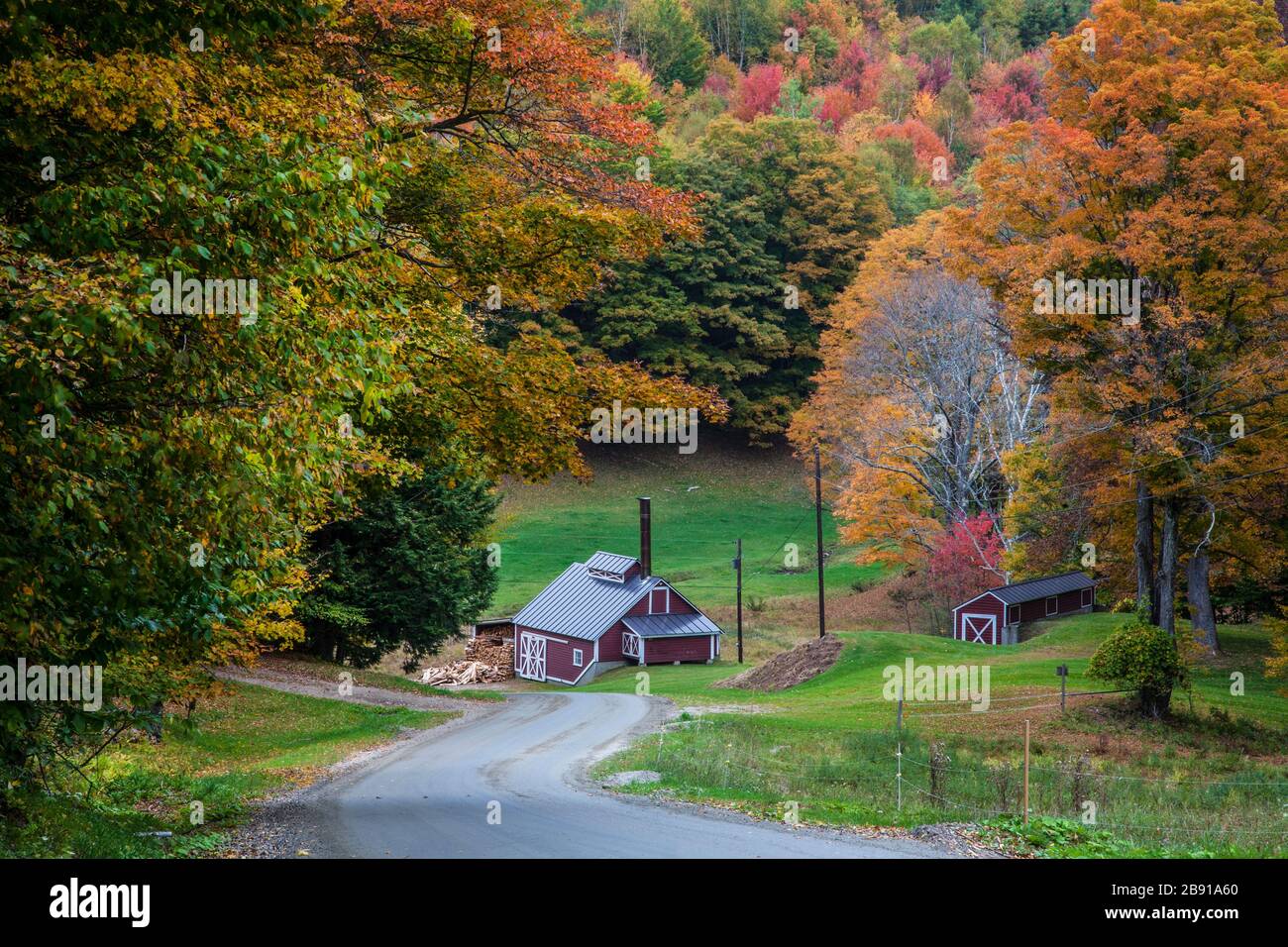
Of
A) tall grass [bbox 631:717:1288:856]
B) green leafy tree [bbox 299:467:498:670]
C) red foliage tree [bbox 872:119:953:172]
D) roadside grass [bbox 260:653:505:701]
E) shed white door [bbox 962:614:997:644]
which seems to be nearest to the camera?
tall grass [bbox 631:717:1288:856]

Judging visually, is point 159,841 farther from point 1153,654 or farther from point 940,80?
point 940,80

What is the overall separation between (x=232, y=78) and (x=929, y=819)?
10.7 meters

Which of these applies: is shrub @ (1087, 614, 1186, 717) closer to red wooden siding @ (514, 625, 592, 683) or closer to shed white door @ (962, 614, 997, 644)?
shed white door @ (962, 614, 997, 644)

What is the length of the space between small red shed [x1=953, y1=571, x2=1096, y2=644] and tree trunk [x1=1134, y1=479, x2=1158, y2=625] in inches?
852

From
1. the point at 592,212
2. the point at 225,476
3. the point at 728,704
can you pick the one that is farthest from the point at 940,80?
the point at 225,476

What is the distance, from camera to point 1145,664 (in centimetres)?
2558

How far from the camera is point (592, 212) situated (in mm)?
15344

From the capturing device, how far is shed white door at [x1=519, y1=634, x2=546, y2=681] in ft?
164

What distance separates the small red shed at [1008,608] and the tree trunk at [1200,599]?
44.5 ft

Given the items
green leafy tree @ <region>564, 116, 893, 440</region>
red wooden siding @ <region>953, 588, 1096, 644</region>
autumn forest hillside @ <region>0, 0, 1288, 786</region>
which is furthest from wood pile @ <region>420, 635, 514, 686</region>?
green leafy tree @ <region>564, 116, 893, 440</region>

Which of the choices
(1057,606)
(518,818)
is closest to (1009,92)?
(1057,606)

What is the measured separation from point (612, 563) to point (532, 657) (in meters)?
5.40

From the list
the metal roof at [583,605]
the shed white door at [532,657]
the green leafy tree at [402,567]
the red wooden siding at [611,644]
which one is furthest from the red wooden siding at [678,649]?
the green leafy tree at [402,567]

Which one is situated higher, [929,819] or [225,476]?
[225,476]
